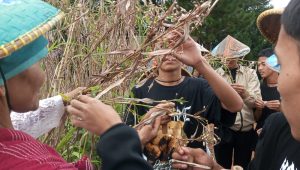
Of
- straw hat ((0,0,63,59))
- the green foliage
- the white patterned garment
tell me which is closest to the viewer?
straw hat ((0,0,63,59))

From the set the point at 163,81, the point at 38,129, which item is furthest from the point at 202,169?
the point at 163,81

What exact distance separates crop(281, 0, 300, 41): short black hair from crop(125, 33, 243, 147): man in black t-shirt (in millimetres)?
931

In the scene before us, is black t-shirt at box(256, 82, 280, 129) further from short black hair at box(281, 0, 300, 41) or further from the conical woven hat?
short black hair at box(281, 0, 300, 41)

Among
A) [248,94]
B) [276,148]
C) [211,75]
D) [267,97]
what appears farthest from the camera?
[267,97]

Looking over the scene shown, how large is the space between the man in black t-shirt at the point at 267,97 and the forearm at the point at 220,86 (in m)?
1.76

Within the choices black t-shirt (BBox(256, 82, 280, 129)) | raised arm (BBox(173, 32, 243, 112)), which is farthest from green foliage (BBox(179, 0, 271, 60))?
raised arm (BBox(173, 32, 243, 112))

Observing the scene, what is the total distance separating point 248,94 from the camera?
384 centimetres

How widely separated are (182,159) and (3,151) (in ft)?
2.50

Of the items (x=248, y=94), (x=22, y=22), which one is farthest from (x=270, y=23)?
(x=248, y=94)

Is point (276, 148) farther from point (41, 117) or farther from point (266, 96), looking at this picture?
point (266, 96)

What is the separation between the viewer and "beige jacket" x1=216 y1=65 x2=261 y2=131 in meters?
3.88

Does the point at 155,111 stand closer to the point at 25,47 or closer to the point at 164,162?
the point at 164,162

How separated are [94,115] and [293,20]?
51 cm

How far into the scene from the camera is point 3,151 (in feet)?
3.16
